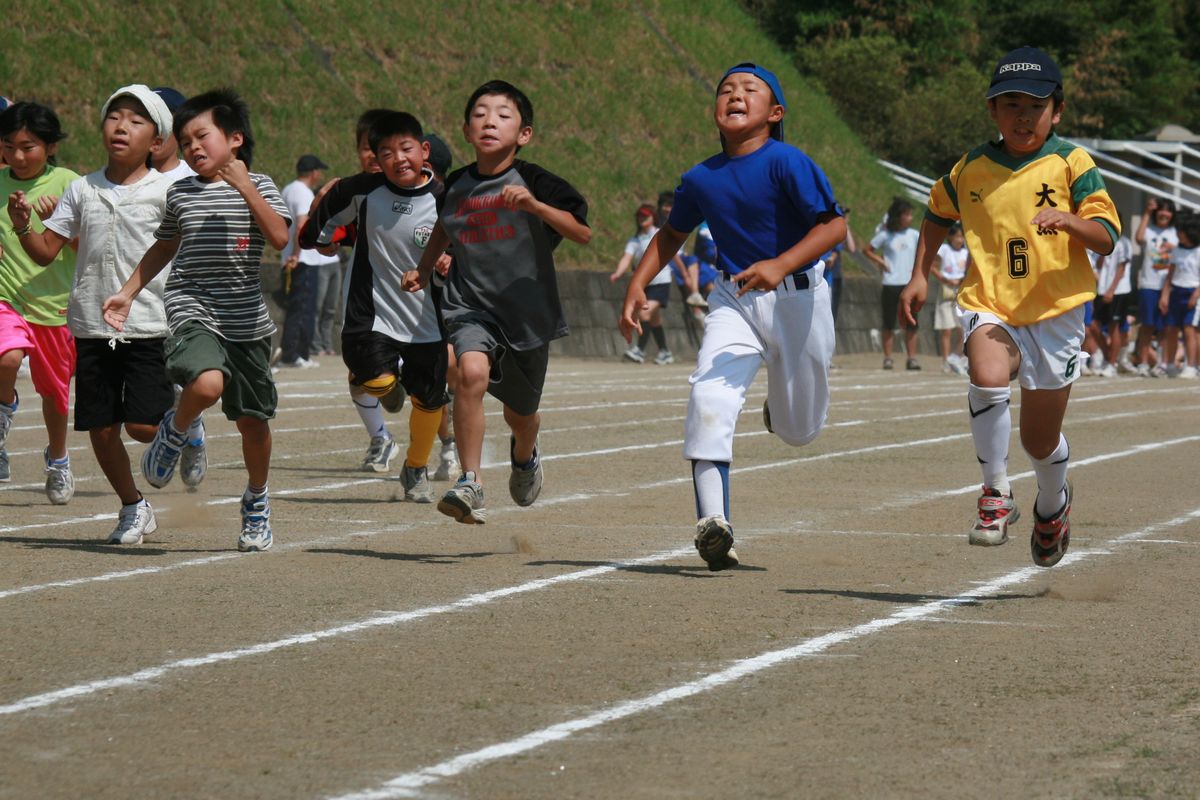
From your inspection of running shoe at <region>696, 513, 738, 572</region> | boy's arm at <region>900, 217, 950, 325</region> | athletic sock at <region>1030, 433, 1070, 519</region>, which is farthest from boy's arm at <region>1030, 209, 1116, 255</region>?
running shoe at <region>696, 513, 738, 572</region>

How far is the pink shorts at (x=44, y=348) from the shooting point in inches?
433

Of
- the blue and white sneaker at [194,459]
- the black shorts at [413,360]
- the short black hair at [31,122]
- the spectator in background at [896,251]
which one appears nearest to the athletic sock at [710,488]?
the black shorts at [413,360]

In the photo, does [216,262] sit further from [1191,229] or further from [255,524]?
[1191,229]

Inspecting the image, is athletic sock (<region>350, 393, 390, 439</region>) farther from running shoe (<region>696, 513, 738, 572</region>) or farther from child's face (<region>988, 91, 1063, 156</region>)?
child's face (<region>988, 91, 1063, 156</region>)

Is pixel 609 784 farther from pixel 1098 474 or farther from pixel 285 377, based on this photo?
pixel 285 377

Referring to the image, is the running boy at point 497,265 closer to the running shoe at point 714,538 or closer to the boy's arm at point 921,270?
the running shoe at point 714,538

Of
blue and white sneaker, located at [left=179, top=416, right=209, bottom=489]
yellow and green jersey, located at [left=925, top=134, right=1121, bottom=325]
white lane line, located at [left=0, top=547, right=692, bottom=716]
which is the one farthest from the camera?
blue and white sneaker, located at [left=179, top=416, right=209, bottom=489]

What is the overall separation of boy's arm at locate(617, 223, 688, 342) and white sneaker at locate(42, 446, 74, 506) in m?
3.66

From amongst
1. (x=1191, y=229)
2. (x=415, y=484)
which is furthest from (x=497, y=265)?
(x=1191, y=229)

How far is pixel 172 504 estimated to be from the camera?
10367 mm

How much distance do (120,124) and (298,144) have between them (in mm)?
21205

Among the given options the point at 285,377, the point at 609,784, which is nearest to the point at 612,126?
the point at 285,377

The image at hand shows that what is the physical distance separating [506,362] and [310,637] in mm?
2829

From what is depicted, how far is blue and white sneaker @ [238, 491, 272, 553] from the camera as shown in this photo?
8805 mm
